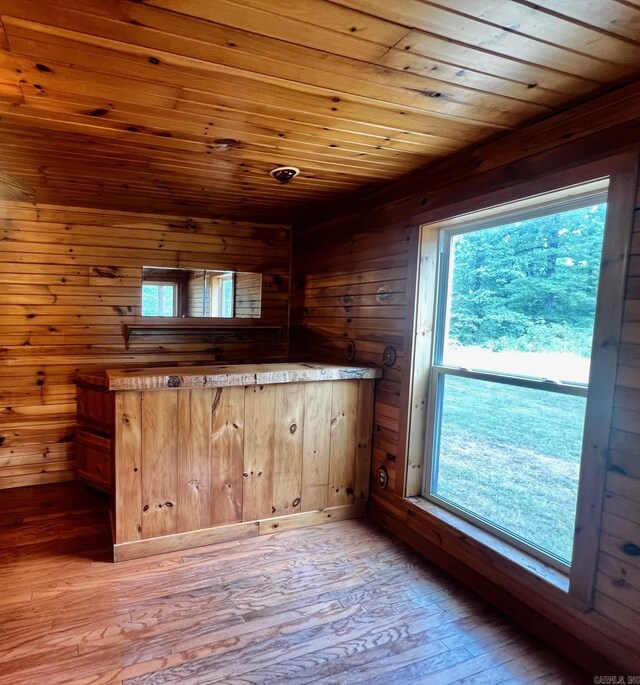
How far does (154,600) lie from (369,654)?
3.46ft

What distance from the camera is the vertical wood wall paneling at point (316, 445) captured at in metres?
2.84

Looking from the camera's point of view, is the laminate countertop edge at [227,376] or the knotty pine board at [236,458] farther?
the knotty pine board at [236,458]

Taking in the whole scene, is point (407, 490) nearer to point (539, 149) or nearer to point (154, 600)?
point (154, 600)

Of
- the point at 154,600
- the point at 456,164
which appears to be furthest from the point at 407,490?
the point at 456,164

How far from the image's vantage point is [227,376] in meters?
2.54

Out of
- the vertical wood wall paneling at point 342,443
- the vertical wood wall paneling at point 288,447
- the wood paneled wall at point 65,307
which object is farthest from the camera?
the wood paneled wall at point 65,307

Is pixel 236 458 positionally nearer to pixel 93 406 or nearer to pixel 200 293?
pixel 93 406

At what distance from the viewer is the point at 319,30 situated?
1.30m

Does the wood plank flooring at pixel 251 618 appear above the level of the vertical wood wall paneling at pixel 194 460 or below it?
below

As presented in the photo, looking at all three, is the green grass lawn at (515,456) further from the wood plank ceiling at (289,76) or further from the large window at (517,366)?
the wood plank ceiling at (289,76)

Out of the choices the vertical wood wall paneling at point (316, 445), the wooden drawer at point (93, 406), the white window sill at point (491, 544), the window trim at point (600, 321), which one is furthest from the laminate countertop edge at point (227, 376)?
the window trim at point (600, 321)

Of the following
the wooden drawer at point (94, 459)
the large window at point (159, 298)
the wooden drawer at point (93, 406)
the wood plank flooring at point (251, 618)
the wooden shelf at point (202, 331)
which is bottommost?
the wood plank flooring at point (251, 618)

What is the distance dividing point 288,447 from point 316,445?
0.20 metres

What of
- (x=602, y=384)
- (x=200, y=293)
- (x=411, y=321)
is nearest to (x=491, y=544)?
(x=602, y=384)
